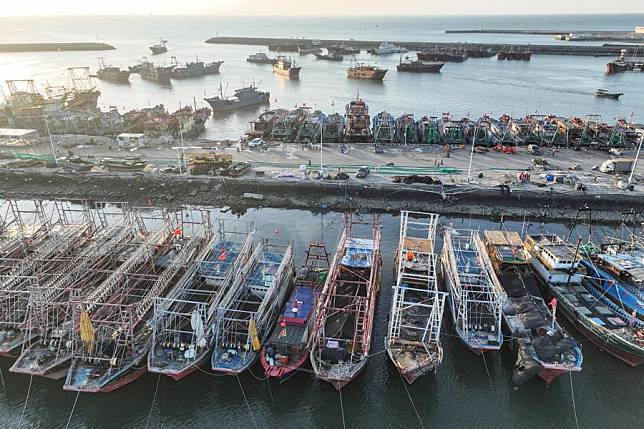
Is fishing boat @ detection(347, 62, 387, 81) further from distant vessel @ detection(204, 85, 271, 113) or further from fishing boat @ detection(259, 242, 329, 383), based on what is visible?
fishing boat @ detection(259, 242, 329, 383)

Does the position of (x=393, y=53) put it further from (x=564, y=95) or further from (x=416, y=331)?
(x=416, y=331)

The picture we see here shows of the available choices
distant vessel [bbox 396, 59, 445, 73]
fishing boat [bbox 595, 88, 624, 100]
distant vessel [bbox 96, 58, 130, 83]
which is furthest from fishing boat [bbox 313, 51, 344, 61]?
fishing boat [bbox 595, 88, 624, 100]

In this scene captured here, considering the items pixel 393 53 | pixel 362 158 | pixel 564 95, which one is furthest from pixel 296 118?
pixel 393 53

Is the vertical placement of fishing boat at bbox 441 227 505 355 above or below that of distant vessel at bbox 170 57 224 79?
below

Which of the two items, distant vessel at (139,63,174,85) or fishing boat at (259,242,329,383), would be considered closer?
fishing boat at (259,242,329,383)

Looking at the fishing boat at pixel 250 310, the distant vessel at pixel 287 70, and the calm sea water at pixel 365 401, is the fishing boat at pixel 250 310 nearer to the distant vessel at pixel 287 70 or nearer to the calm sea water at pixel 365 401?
the calm sea water at pixel 365 401

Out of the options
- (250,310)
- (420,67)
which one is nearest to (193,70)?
(420,67)
